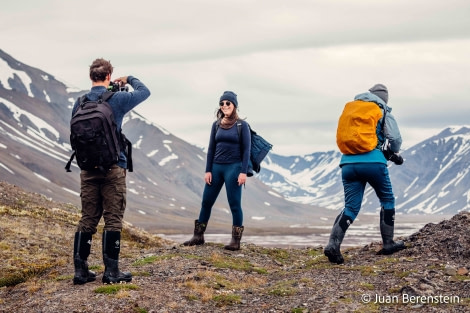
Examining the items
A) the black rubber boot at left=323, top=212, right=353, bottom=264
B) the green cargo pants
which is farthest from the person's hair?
the black rubber boot at left=323, top=212, right=353, bottom=264

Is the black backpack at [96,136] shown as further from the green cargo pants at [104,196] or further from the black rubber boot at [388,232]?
the black rubber boot at [388,232]

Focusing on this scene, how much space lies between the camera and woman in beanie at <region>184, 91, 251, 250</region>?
1605cm

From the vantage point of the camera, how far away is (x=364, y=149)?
13852mm

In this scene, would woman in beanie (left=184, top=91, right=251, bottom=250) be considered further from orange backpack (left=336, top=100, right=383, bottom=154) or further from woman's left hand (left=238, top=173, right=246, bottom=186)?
orange backpack (left=336, top=100, right=383, bottom=154)

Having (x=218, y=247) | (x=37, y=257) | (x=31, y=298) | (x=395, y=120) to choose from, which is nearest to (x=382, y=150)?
(x=395, y=120)

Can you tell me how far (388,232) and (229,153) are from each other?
13.9 ft

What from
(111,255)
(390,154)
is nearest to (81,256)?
(111,255)

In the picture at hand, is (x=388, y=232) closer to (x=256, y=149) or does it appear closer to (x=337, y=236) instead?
(x=337, y=236)

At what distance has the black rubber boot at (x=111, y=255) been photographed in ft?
39.8

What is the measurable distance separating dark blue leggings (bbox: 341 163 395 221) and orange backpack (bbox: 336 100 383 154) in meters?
0.37

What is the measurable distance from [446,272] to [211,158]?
6.63 m

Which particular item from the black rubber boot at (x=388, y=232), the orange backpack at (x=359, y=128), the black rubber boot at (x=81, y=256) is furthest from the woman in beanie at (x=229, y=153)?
the black rubber boot at (x=81, y=256)

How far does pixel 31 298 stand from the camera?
1238 cm

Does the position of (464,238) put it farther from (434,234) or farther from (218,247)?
(218,247)
